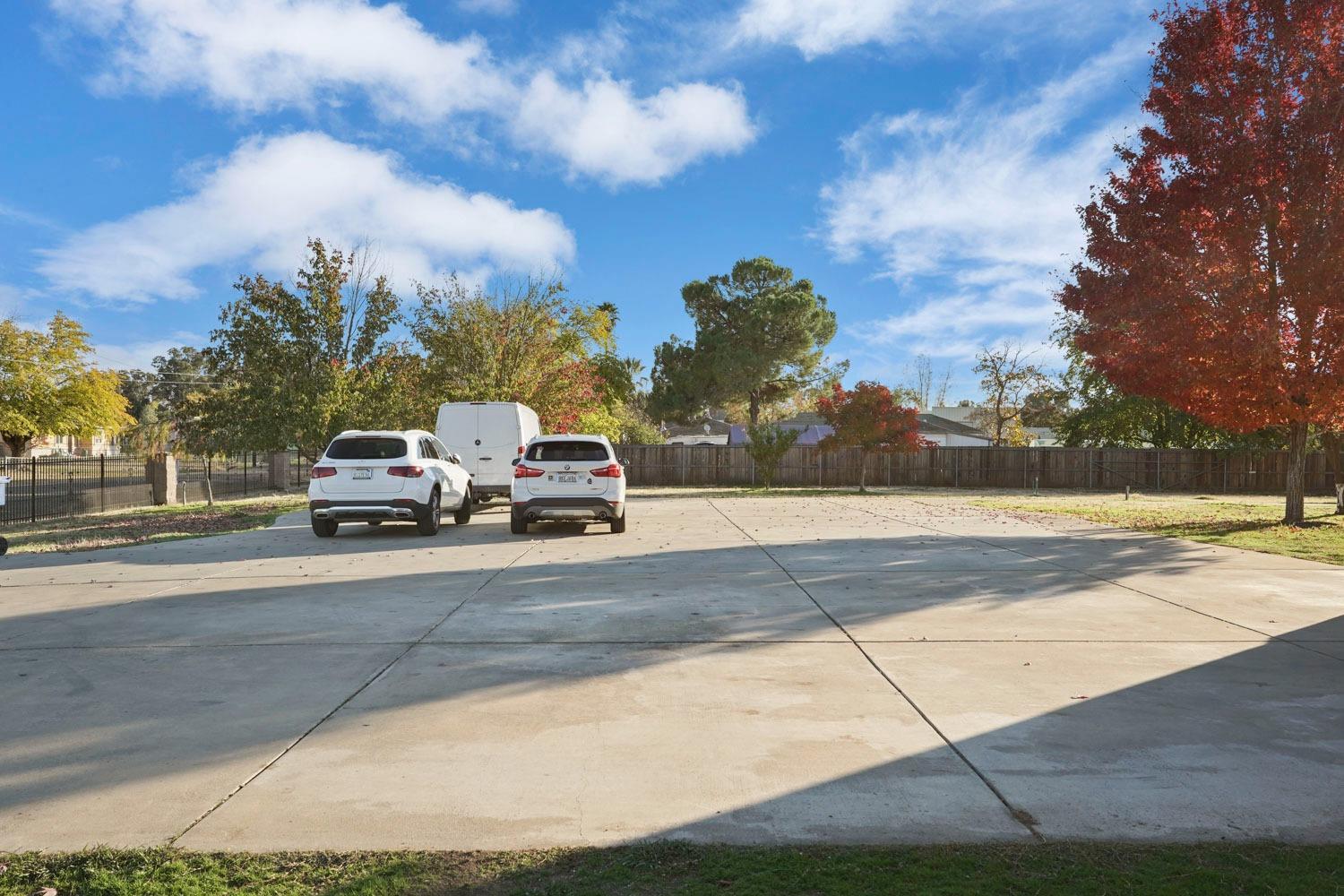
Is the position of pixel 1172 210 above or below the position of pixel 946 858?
above

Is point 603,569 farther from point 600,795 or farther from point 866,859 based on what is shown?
point 866,859

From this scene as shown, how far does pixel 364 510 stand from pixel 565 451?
3.45m

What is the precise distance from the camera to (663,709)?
4.89 meters

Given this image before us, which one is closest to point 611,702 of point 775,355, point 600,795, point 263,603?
point 600,795

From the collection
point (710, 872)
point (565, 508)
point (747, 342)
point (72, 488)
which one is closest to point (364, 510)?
point (565, 508)

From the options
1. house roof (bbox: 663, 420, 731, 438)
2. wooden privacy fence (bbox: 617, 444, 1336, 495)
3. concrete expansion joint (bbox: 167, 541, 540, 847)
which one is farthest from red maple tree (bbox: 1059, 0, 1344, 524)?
house roof (bbox: 663, 420, 731, 438)

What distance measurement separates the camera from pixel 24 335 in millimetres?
41312

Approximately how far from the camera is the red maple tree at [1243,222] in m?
15.5

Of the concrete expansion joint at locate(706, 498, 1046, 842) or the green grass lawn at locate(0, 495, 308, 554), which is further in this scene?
the green grass lawn at locate(0, 495, 308, 554)

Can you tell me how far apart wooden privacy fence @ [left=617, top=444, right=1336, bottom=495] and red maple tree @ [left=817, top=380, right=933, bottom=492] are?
4182 mm

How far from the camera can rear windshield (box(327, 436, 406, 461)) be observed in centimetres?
1438

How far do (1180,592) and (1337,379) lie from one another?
9878 mm

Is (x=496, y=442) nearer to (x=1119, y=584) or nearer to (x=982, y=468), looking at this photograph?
(x=1119, y=584)

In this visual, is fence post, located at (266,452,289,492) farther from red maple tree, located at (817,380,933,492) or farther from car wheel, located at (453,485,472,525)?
red maple tree, located at (817,380,933,492)
